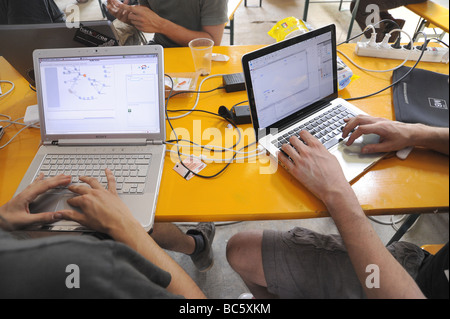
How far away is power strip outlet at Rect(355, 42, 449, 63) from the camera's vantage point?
105 cm

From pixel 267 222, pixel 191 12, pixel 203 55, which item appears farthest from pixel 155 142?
pixel 191 12

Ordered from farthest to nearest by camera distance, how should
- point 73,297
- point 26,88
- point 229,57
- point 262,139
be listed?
1. point 229,57
2. point 26,88
3. point 262,139
4. point 73,297

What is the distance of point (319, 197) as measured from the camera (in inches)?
Answer: 25.7

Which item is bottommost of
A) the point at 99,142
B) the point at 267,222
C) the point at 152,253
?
the point at 267,222

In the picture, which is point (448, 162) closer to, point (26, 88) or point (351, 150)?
point (351, 150)

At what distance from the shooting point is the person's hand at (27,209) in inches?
23.7

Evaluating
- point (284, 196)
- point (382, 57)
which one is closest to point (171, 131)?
point (284, 196)

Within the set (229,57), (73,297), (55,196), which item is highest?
(229,57)

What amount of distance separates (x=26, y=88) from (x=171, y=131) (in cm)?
72

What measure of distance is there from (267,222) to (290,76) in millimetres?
895

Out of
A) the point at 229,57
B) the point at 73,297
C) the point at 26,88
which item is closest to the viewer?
the point at 73,297

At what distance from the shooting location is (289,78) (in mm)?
779

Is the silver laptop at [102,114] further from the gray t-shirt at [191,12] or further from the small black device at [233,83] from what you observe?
the gray t-shirt at [191,12]

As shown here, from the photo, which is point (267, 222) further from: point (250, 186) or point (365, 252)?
point (365, 252)
